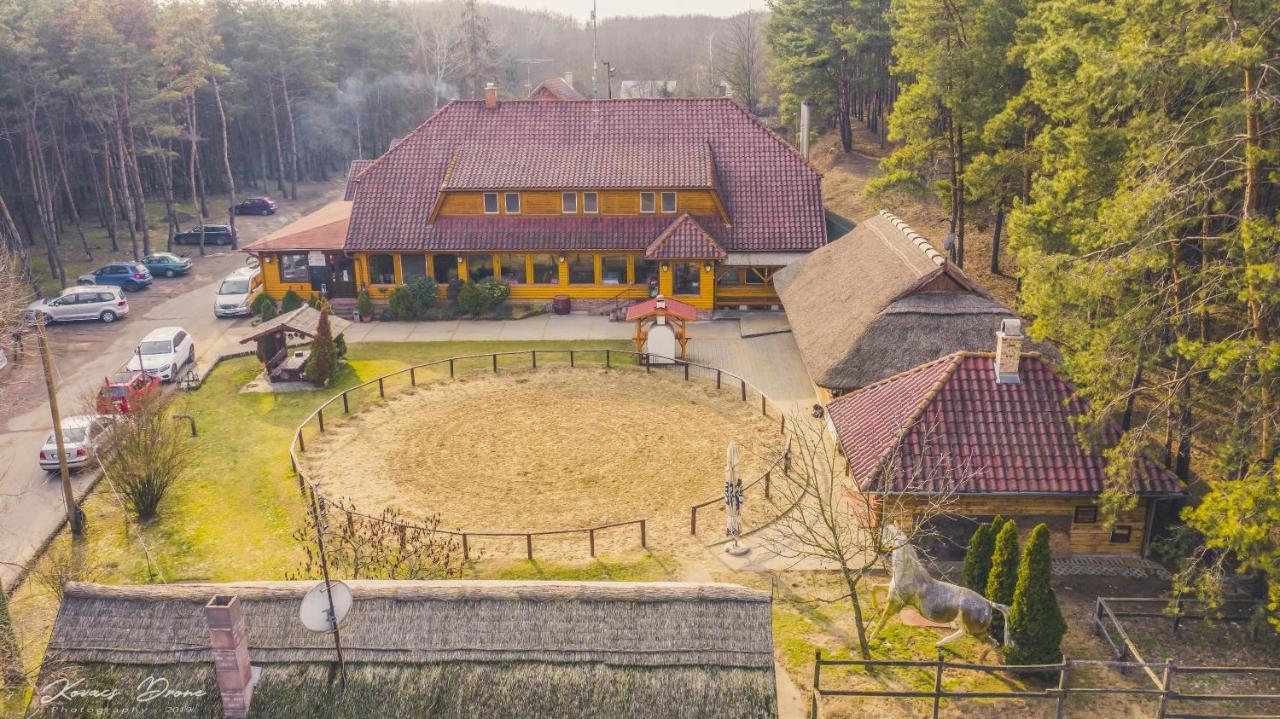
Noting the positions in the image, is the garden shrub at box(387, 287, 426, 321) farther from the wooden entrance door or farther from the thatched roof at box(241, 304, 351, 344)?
the thatched roof at box(241, 304, 351, 344)

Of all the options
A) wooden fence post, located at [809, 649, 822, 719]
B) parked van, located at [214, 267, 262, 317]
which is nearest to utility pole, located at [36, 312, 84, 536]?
wooden fence post, located at [809, 649, 822, 719]

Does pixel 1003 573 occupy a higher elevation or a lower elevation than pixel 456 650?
lower

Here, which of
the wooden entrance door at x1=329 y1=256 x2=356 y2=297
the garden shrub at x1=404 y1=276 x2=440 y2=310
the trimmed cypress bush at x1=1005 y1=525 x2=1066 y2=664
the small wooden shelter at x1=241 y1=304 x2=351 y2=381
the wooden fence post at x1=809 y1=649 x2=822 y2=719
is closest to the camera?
the wooden fence post at x1=809 y1=649 x2=822 y2=719

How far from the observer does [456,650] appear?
521 inches

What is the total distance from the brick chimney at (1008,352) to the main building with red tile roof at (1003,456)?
0.03 meters

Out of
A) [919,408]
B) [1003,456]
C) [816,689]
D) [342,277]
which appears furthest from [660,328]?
[816,689]

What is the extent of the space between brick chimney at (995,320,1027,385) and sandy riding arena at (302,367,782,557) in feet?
22.0

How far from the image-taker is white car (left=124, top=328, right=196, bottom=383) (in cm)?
3125

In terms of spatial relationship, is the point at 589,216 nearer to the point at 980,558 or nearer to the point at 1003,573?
the point at 980,558

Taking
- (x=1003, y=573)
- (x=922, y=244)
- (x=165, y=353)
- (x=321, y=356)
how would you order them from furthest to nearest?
(x=165, y=353)
(x=321, y=356)
(x=922, y=244)
(x=1003, y=573)

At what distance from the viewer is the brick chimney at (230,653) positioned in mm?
12344

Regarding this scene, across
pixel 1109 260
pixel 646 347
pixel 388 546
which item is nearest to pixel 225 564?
pixel 388 546

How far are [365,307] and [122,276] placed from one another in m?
14.4

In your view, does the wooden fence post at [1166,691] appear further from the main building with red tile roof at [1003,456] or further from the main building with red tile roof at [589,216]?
the main building with red tile roof at [589,216]
